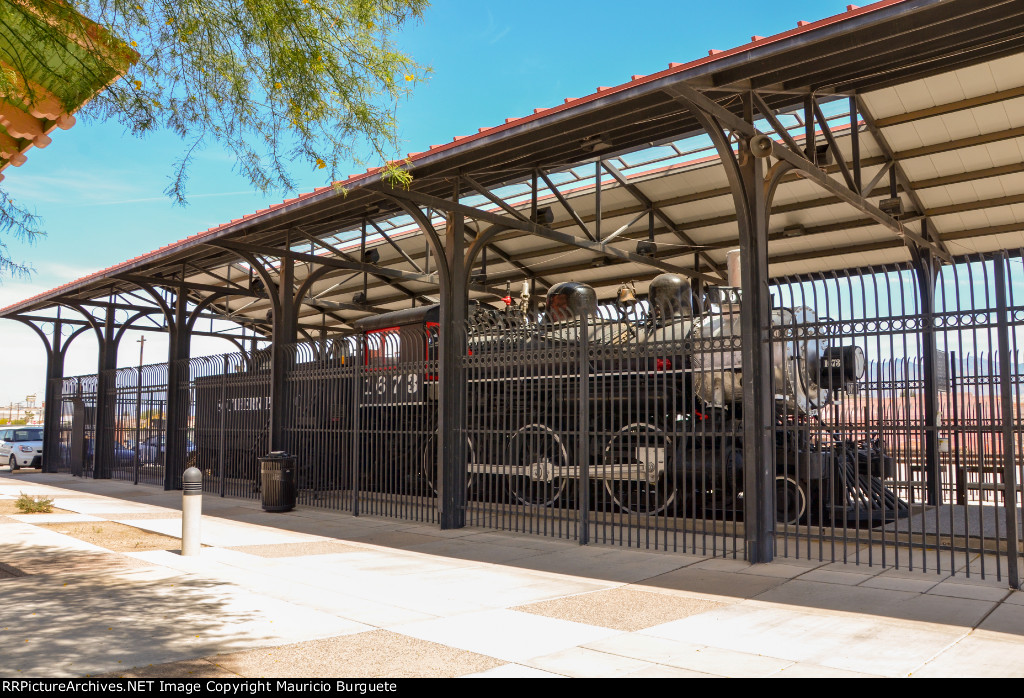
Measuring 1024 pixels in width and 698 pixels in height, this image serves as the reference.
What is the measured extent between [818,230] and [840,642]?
11.3 metres

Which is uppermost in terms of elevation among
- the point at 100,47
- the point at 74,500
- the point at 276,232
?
the point at 276,232

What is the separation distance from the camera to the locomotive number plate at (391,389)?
1074 cm

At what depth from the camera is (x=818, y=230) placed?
47.4ft

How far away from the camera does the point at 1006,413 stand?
5852 mm

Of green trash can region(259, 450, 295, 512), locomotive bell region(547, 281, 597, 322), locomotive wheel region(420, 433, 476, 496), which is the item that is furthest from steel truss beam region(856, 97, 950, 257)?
green trash can region(259, 450, 295, 512)

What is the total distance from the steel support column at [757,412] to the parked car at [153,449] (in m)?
13.2

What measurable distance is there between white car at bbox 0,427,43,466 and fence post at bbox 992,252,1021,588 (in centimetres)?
2334

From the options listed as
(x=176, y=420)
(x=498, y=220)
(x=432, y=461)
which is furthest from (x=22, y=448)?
(x=498, y=220)

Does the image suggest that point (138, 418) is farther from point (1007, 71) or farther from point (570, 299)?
point (1007, 71)

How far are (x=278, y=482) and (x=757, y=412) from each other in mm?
7579
